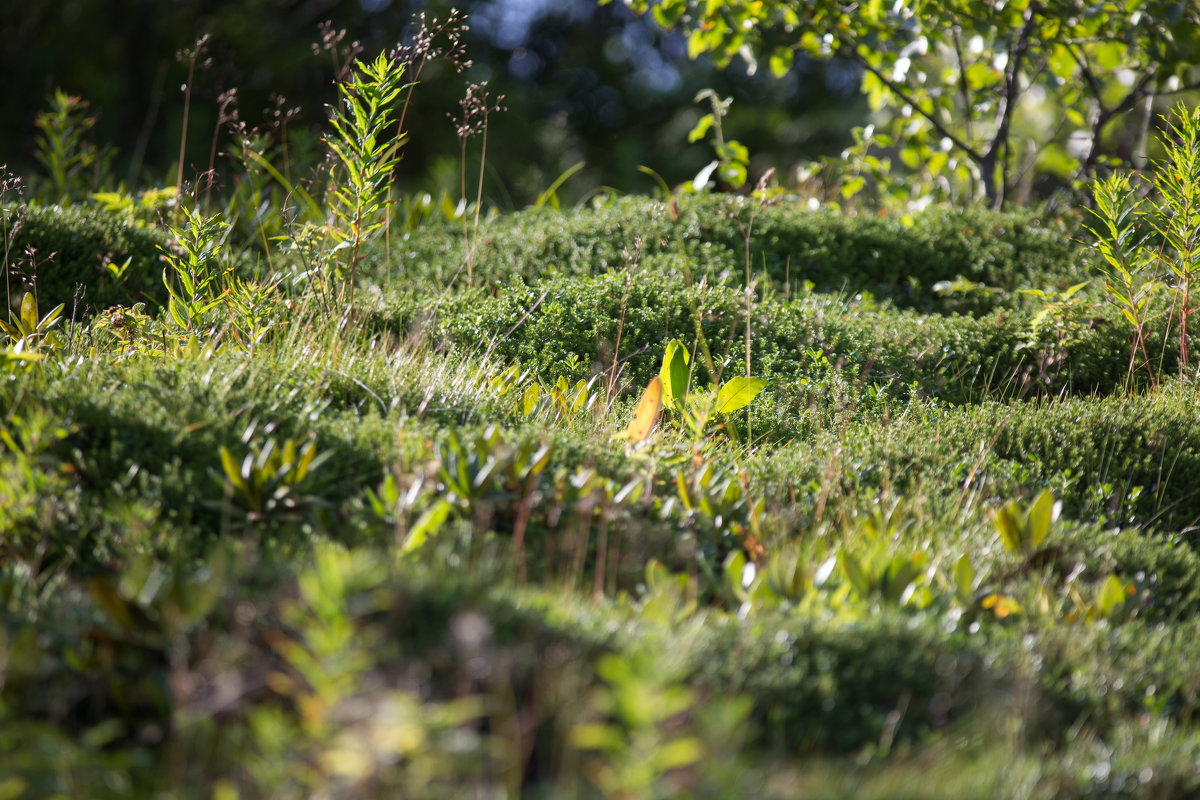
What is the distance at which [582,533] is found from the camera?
9.19 ft

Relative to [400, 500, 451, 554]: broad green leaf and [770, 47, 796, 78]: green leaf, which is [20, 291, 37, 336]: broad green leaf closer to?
[400, 500, 451, 554]: broad green leaf

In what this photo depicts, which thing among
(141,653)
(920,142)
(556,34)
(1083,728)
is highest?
(556,34)

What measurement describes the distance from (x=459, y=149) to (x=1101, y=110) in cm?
800

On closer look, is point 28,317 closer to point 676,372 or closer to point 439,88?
point 676,372

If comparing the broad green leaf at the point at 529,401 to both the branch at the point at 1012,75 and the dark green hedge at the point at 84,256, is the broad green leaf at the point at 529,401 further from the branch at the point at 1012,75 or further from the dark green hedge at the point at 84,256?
the branch at the point at 1012,75

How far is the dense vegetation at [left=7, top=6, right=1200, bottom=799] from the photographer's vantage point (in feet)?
5.93

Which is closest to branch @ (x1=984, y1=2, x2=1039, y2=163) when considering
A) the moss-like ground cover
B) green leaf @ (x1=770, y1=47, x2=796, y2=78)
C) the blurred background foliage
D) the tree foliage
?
the tree foliage

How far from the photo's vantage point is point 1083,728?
224 cm

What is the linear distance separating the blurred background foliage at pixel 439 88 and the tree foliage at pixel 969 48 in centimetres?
216

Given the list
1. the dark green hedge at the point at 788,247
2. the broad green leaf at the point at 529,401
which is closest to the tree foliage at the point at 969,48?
the dark green hedge at the point at 788,247

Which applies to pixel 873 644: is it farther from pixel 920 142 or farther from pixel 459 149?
pixel 459 149

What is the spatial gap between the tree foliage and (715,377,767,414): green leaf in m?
3.29

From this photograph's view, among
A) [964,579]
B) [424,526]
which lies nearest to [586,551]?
[424,526]

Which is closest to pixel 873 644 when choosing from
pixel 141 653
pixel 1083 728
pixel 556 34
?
pixel 1083 728
